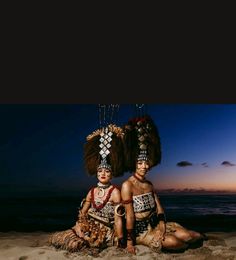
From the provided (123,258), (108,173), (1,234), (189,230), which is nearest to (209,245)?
(189,230)

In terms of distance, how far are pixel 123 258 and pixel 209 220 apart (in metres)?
0.93

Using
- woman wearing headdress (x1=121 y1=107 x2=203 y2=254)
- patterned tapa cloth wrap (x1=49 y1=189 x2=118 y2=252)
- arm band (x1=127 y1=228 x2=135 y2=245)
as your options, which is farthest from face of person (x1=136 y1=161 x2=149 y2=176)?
arm band (x1=127 y1=228 x2=135 y2=245)

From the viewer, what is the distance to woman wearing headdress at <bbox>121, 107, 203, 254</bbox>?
3.96 m

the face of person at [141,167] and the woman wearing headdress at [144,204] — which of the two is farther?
the face of person at [141,167]

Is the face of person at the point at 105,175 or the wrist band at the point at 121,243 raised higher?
the face of person at the point at 105,175

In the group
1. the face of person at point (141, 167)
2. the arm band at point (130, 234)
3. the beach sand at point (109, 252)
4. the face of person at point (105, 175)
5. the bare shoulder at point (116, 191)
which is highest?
the face of person at point (141, 167)

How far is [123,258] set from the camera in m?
3.86

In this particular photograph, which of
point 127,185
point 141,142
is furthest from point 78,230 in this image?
point 141,142

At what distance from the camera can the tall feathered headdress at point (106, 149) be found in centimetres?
406

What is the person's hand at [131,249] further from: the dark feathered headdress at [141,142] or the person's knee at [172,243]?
the dark feathered headdress at [141,142]

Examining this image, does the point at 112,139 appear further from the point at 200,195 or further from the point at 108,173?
the point at 200,195

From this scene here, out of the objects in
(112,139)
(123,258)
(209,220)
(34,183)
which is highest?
(112,139)

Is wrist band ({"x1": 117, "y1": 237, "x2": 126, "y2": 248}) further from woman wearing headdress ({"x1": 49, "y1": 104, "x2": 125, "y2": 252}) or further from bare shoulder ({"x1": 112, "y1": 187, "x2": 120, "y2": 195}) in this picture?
bare shoulder ({"x1": 112, "y1": 187, "x2": 120, "y2": 195})

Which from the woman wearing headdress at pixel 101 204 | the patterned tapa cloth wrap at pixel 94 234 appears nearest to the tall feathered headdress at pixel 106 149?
the woman wearing headdress at pixel 101 204
